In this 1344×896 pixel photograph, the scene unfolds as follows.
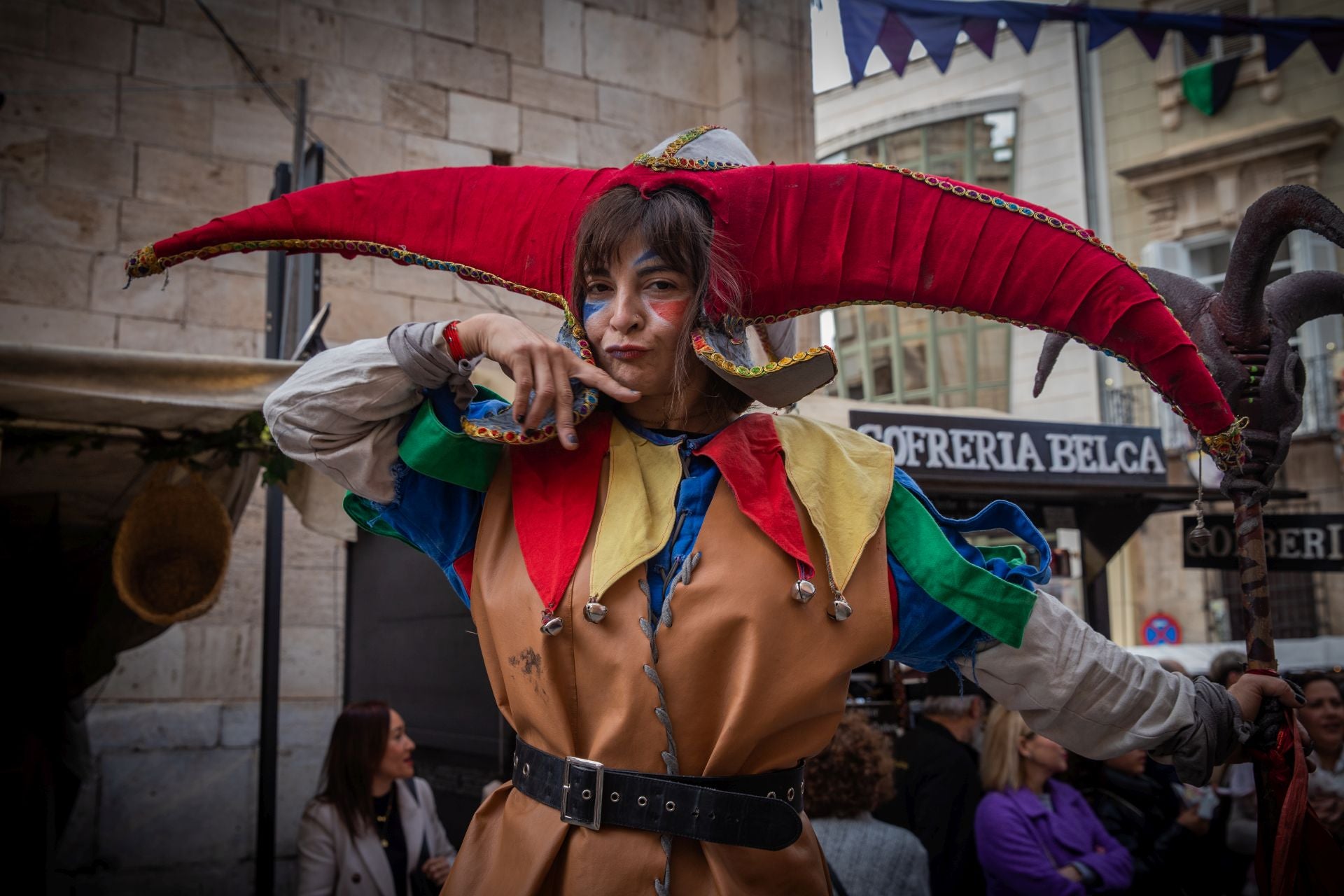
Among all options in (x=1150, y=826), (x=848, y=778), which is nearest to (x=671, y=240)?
(x=848, y=778)

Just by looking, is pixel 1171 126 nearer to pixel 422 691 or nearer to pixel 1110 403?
pixel 1110 403

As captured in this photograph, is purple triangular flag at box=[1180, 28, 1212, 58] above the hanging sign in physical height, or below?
above

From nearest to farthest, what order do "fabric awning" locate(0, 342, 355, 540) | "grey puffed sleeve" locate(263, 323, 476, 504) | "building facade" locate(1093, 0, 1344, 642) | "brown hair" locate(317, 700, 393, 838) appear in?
"grey puffed sleeve" locate(263, 323, 476, 504) < "fabric awning" locate(0, 342, 355, 540) < "brown hair" locate(317, 700, 393, 838) < "building facade" locate(1093, 0, 1344, 642)

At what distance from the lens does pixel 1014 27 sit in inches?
256

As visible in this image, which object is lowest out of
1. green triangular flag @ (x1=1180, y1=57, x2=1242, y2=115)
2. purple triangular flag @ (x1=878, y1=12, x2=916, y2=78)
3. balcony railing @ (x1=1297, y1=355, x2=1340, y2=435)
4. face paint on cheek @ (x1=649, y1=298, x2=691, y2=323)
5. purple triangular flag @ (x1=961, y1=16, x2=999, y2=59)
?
face paint on cheek @ (x1=649, y1=298, x2=691, y2=323)

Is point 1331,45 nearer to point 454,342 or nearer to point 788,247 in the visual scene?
point 788,247

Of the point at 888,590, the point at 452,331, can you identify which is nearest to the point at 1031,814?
the point at 888,590

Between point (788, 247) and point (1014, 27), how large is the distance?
17.7 feet

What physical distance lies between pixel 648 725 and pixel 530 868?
29 cm

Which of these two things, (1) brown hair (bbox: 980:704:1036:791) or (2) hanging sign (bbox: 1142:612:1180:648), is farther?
(2) hanging sign (bbox: 1142:612:1180:648)

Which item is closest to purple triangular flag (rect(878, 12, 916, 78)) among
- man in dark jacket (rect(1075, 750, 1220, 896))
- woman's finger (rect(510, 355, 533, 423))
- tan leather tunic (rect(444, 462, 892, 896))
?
man in dark jacket (rect(1075, 750, 1220, 896))

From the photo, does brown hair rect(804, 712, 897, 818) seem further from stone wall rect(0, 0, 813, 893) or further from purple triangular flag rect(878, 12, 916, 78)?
purple triangular flag rect(878, 12, 916, 78)

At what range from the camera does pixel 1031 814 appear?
13.3ft

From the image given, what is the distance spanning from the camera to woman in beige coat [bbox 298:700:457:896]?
4082mm
